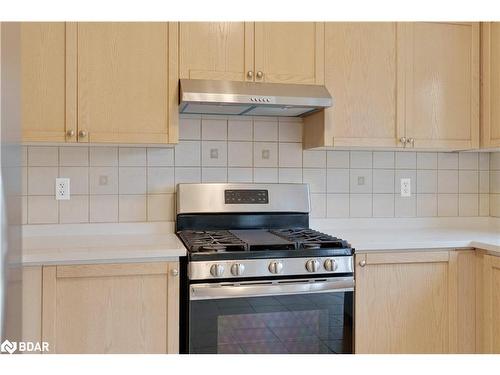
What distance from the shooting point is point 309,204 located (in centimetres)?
254

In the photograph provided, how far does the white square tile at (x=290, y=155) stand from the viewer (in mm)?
2561

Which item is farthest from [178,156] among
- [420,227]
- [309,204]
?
[420,227]

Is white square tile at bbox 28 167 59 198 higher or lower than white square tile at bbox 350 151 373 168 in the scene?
lower

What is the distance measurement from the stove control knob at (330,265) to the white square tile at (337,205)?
67 centimetres

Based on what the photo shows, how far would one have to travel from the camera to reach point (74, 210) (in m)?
2.32

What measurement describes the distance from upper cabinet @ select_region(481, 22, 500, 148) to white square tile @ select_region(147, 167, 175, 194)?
1.63 m

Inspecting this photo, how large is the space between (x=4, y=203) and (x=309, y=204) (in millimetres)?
1932

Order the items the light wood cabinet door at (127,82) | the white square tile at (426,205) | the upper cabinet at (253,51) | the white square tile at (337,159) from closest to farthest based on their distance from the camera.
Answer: the light wood cabinet door at (127,82)
the upper cabinet at (253,51)
the white square tile at (337,159)
the white square tile at (426,205)

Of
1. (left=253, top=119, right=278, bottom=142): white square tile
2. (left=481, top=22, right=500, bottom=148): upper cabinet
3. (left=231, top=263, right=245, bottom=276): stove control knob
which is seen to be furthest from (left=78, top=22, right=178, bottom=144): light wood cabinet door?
(left=481, top=22, right=500, bottom=148): upper cabinet

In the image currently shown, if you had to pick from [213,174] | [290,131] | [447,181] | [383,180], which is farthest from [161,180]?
[447,181]

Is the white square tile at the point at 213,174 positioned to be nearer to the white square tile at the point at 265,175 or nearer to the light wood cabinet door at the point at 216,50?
the white square tile at the point at 265,175

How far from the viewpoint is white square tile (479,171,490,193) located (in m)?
2.83

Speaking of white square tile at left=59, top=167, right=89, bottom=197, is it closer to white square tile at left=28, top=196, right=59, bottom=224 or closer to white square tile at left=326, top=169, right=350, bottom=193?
white square tile at left=28, top=196, right=59, bottom=224

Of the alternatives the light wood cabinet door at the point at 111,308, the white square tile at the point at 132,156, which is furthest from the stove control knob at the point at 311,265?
the white square tile at the point at 132,156
